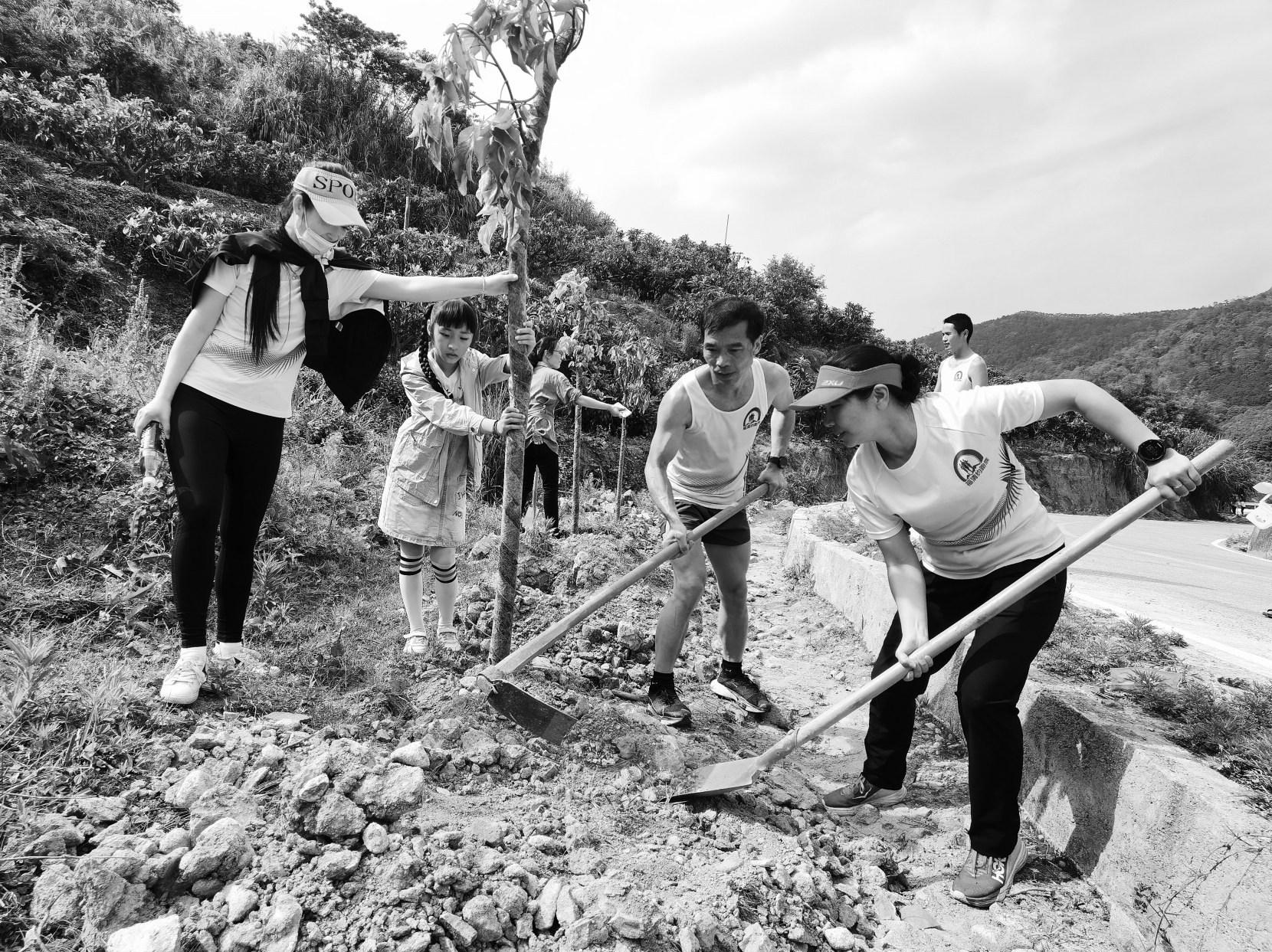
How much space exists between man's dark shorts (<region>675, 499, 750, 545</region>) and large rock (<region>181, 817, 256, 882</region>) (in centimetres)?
205

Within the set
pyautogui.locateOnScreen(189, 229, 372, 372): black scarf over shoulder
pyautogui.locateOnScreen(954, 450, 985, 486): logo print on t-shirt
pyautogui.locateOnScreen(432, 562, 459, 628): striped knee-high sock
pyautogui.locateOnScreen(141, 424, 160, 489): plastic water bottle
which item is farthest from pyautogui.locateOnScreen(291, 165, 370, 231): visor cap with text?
pyautogui.locateOnScreen(954, 450, 985, 486): logo print on t-shirt

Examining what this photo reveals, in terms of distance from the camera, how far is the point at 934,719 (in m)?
3.40

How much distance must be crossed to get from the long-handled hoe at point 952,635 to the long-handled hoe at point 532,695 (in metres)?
0.55

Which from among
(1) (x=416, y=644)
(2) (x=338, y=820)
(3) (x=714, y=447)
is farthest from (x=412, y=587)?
(3) (x=714, y=447)

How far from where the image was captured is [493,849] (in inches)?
75.0

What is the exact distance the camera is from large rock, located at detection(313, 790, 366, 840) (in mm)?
1838

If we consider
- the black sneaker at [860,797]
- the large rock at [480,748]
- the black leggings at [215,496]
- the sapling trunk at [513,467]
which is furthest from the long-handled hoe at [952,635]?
the black leggings at [215,496]

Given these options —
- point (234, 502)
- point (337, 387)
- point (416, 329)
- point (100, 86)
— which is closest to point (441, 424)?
point (337, 387)

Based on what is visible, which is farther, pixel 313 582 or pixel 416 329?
pixel 416 329

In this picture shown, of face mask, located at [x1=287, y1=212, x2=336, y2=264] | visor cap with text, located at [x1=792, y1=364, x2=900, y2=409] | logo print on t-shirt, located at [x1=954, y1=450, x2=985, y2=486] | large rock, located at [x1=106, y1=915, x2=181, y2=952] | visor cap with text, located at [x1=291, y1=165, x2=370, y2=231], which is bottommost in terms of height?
large rock, located at [x1=106, y1=915, x2=181, y2=952]

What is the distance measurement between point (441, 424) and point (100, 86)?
1330cm

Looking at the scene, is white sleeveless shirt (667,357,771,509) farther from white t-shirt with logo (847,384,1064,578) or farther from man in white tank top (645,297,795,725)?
white t-shirt with logo (847,384,1064,578)

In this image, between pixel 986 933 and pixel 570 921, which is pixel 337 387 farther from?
pixel 986 933

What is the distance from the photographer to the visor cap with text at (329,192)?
2535 mm
